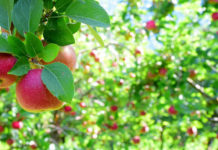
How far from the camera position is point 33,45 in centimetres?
58

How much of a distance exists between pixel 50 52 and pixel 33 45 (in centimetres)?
5

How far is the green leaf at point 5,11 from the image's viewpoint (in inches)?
22.3

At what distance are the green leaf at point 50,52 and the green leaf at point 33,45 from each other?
0.04 ft

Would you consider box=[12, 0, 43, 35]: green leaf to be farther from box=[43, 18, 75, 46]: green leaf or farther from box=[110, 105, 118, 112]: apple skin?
box=[110, 105, 118, 112]: apple skin

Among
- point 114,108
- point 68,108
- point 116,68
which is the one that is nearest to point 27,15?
point 68,108

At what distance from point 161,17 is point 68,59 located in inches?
95.5

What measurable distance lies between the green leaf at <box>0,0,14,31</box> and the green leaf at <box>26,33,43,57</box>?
0.08 m

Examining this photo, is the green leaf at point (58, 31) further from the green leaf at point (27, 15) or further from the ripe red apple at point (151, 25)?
the ripe red apple at point (151, 25)

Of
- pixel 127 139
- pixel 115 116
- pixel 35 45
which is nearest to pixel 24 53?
pixel 35 45

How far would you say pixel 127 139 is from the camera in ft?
12.0

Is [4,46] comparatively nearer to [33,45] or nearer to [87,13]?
[33,45]

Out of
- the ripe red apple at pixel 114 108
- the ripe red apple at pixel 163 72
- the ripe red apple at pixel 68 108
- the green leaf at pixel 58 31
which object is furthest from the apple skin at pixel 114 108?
the green leaf at pixel 58 31

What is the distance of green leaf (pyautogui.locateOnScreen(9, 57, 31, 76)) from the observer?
0.56m

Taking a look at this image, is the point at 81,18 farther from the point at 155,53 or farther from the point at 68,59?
the point at 155,53
